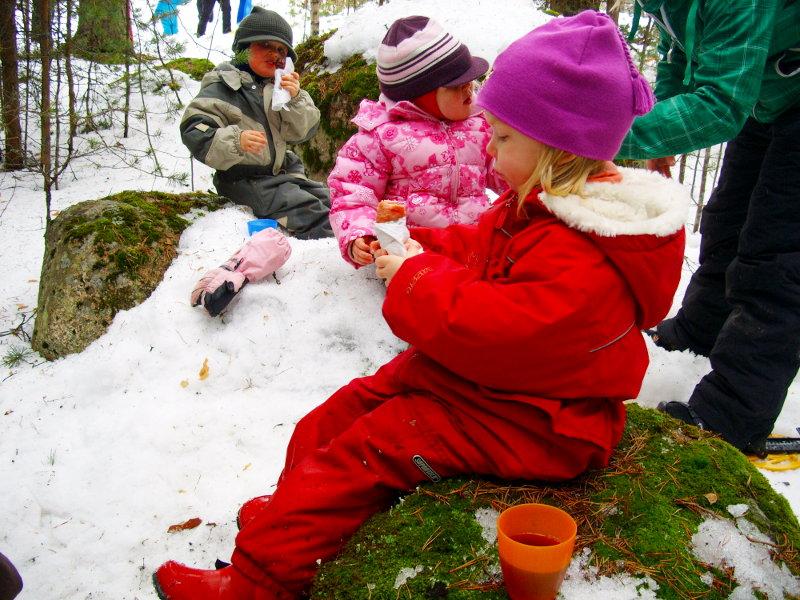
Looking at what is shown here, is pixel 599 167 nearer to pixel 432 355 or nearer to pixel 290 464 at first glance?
pixel 432 355

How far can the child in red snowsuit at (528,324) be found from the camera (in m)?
1.74

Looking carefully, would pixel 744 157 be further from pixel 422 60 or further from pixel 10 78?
pixel 10 78

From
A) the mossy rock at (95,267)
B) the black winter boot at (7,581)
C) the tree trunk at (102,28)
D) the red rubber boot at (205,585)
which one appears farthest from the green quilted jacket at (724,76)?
the tree trunk at (102,28)

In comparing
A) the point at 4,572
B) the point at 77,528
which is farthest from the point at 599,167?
the point at 77,528

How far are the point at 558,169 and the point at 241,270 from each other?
110 inches

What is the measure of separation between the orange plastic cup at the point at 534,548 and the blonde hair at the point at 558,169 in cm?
97

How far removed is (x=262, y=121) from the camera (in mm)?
5301

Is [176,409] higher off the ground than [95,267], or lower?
lower

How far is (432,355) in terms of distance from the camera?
1854mm

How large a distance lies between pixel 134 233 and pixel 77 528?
93.3 inches

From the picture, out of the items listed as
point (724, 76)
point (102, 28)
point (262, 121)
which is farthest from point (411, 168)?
point (102, 28)

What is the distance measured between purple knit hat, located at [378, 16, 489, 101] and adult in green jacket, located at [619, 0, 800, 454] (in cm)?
96

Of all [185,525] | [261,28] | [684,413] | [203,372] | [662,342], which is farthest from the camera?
[261,28]

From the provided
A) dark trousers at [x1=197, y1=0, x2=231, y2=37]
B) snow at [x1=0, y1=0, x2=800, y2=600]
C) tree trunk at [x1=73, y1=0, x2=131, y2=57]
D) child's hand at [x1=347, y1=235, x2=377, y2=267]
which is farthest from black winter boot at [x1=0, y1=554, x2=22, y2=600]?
dark trousers at [x1=197, y1=0, x2=231, y2=37]
